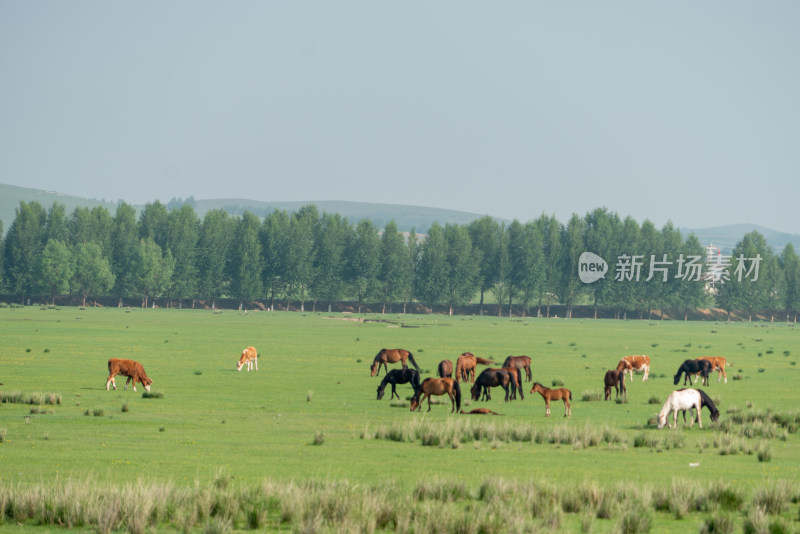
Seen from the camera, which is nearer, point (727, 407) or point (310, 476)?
point (310, 476)

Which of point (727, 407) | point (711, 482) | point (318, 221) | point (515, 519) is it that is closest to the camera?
point (515, 519)

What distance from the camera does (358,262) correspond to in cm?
15775

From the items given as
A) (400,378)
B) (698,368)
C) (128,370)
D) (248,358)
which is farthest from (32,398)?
(698,368)

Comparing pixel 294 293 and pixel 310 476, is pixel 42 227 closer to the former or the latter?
pixel 294 293

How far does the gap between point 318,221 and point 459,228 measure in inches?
904

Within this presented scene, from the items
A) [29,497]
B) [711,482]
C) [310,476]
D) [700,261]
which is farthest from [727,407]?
[700,261]

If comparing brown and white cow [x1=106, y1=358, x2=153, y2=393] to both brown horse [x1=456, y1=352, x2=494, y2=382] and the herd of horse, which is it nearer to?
the herd of horse

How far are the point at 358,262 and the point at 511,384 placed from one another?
124 m

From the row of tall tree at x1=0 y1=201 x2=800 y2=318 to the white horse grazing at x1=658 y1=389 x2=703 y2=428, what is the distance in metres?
123

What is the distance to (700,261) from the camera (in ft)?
555

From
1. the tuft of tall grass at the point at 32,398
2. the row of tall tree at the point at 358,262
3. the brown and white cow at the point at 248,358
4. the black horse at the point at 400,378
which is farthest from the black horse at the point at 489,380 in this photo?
the row of tall tree at the point at 358,262

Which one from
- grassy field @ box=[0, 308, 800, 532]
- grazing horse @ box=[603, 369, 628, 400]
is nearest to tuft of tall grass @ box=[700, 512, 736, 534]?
grassy field @ box=[0, 308, 800, 532]

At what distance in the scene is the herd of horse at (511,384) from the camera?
27.3 meters

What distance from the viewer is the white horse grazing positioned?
2694 cm
